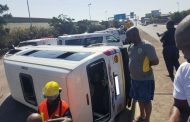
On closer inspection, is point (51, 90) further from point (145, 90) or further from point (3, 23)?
point (3, 23)

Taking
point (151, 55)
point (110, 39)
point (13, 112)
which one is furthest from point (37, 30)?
point (151, 55)

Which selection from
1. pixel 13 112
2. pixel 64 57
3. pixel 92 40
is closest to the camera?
pixel 64 57

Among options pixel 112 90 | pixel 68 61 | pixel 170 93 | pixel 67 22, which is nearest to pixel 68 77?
pixel 68 61

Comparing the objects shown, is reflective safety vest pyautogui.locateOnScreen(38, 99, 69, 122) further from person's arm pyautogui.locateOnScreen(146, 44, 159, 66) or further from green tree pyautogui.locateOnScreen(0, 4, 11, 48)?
green tree pyautogui.locateOnScreen(0, 4, 11, 48)

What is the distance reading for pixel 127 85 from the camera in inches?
282

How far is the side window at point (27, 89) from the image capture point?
7223mm

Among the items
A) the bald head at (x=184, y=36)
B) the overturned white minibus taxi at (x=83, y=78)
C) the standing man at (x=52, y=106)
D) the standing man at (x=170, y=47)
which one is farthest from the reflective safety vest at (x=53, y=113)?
the standing man at (x=170, y=47)

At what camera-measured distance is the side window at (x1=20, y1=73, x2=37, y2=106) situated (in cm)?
722

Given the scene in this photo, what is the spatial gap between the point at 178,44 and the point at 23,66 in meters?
5.76

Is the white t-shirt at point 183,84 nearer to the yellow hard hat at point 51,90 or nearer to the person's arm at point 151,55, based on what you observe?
the yellow hard hat at point 51,90

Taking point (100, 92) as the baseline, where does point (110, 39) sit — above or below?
below

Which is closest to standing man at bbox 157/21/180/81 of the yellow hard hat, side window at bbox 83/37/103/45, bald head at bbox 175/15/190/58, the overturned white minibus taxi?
the overturned white minibus taxi

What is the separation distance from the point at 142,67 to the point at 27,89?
10.5 feet

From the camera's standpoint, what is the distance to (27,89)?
25.2 ft
